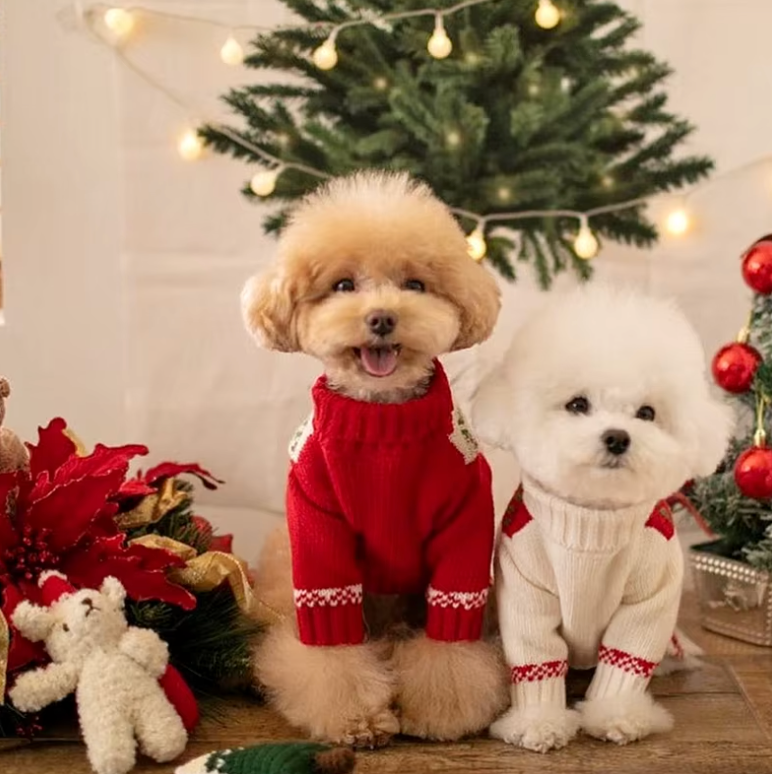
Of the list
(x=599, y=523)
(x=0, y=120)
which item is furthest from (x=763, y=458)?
(x=0, y=120)

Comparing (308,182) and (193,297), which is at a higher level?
(308,182)

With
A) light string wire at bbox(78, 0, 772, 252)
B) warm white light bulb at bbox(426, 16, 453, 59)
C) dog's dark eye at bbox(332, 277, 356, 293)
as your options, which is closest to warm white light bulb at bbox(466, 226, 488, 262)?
light string wire at bbox(78, 0, 772, 252)

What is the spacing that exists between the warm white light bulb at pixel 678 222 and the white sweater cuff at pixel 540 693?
0.84m

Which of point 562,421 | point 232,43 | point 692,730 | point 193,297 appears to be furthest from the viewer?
point 193,297

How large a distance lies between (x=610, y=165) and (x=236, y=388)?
761mm

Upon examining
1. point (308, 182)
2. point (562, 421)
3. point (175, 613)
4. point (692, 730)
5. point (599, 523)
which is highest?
point (308, 182)

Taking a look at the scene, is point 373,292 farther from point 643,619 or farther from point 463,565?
point 643,619

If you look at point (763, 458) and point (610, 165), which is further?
point (610, 165)

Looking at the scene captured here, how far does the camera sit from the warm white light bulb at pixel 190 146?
1771 mm

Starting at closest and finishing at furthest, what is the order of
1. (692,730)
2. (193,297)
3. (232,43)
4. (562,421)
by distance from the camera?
(562,421), (692,730), (232,43), (193,297)

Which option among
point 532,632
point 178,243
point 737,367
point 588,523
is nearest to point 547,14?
point 737,367

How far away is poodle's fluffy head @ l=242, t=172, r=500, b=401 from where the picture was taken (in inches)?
46.5

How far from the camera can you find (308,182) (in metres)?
1.75

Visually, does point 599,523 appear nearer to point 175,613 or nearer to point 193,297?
point 175,613
